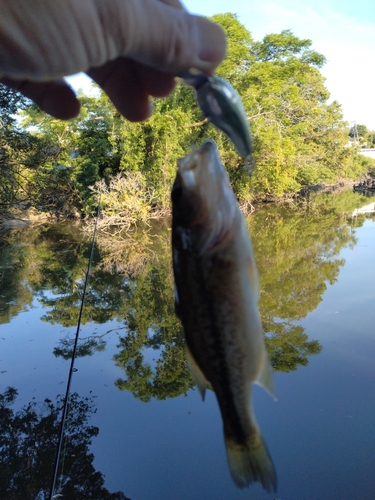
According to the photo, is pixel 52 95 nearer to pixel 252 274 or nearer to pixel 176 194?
pixel 176 194

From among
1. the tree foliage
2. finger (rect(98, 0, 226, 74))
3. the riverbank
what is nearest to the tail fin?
finger (rect(98, 0, 226, 74))

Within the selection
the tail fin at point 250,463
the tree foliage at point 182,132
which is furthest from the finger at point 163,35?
the tree foliage at point 182,132

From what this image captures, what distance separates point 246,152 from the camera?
140 cm

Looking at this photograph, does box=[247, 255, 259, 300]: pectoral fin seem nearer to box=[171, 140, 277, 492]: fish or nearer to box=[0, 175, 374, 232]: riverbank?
box=[171, 140, 277, 492]: fish

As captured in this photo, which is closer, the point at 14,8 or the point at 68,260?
the point at 14,8

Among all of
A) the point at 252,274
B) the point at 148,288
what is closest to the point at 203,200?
the point at 252,274

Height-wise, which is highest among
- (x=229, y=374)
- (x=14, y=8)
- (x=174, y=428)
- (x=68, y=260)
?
(x=68, y=260)

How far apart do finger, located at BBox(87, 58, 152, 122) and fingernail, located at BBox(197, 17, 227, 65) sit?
580 millimetres

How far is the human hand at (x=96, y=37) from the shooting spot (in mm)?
1245

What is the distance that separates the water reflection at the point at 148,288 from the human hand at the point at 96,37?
24.1 ft

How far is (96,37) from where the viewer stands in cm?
137

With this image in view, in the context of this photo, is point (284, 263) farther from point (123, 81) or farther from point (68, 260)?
point (123, 81)

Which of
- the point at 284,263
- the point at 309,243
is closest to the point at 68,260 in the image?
the point at 284,263

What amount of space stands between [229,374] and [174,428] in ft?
20.4
